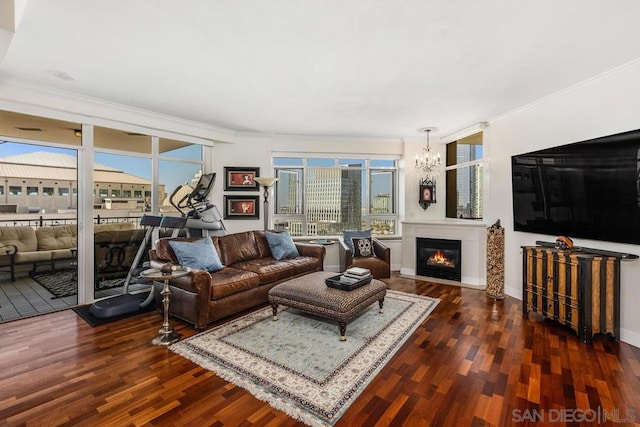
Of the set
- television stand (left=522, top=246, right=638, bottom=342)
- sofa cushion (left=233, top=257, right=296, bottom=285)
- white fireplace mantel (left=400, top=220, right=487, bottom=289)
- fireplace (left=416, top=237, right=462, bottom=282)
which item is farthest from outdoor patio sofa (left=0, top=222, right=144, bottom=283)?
television stand (left=522, top=246, right=638, bottom=342)

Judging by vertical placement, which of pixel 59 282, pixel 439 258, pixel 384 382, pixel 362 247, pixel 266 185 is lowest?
pixel 384 382

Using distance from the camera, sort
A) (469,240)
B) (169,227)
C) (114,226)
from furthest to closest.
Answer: (469,240), (114,226), (169,227)

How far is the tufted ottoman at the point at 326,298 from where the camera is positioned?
281 cm

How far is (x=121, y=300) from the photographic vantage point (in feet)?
11.6

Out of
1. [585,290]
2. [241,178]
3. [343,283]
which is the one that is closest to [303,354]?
[343,283]

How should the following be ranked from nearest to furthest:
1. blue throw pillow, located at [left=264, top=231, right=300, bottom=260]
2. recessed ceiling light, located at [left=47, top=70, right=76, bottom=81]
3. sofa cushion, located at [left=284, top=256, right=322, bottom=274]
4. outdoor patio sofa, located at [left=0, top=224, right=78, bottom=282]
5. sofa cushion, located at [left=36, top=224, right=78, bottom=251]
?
1. recessed ceiling light, located at [left=47, top=70, right=76, bottom=81]
2. outdoor patio sofa, located at [left=0, top=224, right=78, bottom=282]
3. sofa cushion, located at [left=36, top=224, right=78, bottom=251]
4. sofa cushion, located at [left=284, top=256, right=322, bottom=274]
5. blue throw pillow, located at [left=264, top=231, right=300, bottom=260]

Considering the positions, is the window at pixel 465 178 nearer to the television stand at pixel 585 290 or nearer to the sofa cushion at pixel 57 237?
the television stand at pixel 585 290

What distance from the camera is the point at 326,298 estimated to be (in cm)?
290

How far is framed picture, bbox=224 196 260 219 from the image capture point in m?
5.43

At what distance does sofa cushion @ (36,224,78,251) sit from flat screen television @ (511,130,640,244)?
5918mm

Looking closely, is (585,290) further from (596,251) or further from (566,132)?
(566,132)

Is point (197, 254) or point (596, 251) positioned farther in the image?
point (197, 254)

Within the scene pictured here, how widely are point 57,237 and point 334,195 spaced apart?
14.4 feet

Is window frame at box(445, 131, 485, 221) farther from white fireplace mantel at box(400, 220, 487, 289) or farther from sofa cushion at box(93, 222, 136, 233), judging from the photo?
sofa cushion at box(93, 222, 136, 233)
